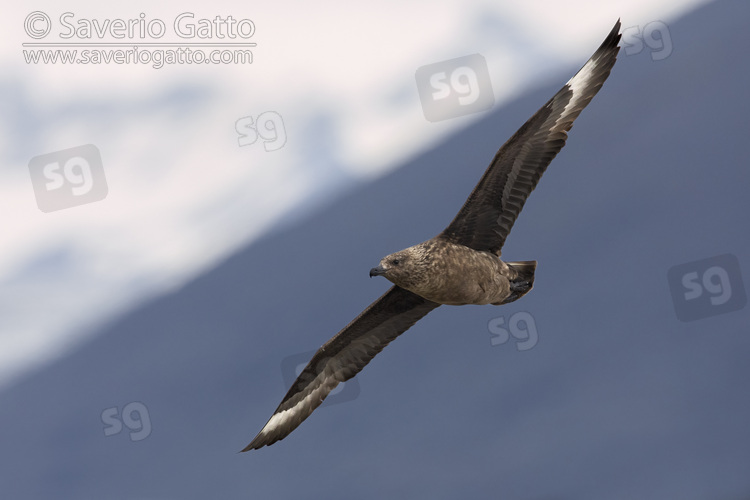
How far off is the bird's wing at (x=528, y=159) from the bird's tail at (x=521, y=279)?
1.08 feet

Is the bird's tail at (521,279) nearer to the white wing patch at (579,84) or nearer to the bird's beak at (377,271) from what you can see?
the white wing patch at (579,84)

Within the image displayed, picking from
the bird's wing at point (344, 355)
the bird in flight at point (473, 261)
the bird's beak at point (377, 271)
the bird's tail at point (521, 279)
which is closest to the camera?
the bird's beak at point (377, 271)

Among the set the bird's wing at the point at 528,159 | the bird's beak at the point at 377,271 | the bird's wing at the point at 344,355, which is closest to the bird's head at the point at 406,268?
the bird's beak at the point at 377,271

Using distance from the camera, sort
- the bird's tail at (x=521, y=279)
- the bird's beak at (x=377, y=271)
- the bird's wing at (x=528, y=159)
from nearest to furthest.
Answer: the bird's beak at (x=377, y=271) < the bird's wing at (x=528, y=159) < the bird's tail at (x=521, y=279)

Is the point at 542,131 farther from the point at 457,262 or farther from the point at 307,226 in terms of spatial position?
the point at 307,226

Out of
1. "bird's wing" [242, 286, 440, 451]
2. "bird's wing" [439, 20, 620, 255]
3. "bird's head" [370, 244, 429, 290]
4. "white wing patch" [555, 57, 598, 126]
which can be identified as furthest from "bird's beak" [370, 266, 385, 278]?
"white wing patch" [555, 57, 598, 126]

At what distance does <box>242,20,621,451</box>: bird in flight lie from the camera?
611 centimetres

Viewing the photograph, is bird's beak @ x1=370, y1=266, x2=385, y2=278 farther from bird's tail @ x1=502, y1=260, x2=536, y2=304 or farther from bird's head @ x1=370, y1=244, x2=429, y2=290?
bird's tail @ x1=502, y1=260, x2=536, y2=304

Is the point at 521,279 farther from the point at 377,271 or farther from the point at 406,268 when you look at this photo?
the point at 377,271

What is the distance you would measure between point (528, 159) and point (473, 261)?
0.82m

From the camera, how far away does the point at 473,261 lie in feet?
20.7

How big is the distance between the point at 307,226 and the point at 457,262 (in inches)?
162

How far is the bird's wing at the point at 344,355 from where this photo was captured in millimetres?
7129

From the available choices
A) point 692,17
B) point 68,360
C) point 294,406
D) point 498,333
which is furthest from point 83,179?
point 692,17
